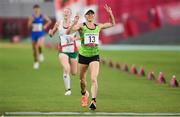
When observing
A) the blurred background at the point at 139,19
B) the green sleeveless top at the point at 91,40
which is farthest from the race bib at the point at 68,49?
the blurred background at the point at 139,19

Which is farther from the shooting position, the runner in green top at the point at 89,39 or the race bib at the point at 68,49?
the race bib at the point at 68,49

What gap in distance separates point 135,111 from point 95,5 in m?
35.9

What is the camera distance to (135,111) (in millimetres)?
17406

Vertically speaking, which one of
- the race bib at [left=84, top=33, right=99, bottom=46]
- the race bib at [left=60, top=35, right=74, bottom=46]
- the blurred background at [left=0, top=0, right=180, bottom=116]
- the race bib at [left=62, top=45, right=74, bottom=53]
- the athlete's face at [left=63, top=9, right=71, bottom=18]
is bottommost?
the blurred background at [left=0, top=0, right=180, bottom=116]

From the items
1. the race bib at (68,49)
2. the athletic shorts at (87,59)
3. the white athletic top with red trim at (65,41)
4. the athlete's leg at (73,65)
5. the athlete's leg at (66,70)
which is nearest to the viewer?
the athletic shorts at (87,59)

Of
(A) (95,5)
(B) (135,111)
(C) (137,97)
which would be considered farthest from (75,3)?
(B) (135,111)

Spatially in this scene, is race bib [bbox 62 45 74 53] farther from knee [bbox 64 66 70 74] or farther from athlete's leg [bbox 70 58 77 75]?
knee [bbox 64 66 70 74]

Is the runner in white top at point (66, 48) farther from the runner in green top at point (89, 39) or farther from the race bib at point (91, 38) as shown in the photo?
the race bib at point (91, 38)

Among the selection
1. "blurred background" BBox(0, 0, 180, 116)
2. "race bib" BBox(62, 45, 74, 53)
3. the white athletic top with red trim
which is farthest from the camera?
"race bib" BBox(62, 45, 74, 53)

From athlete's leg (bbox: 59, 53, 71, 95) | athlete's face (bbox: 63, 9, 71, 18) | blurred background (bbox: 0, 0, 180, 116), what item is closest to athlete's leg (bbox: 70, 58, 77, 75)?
athlete's leg (bbox: 59, 53, 71, 95)

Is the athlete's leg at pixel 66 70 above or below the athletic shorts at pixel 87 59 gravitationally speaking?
below

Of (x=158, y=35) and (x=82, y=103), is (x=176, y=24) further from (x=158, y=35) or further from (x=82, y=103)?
(x=82, y=103)

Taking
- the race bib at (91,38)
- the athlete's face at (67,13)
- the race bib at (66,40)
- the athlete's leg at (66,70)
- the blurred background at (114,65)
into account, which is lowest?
the blurred background at (114,65)

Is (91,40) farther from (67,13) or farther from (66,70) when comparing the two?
(66,70)
